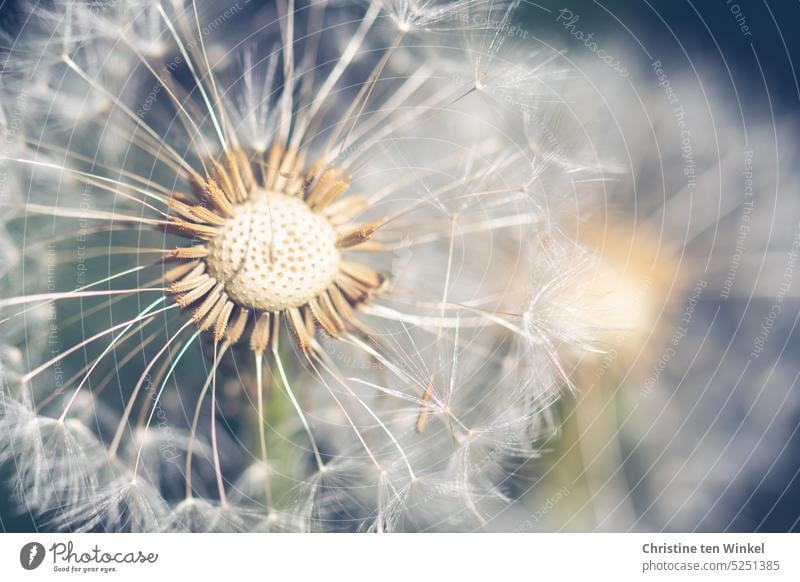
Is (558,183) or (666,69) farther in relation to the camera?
(666,69)

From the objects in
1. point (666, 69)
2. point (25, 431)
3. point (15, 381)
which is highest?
point (666, 69)

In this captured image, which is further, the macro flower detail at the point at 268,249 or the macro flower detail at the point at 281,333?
the macro flower detail at the point at 281,333
